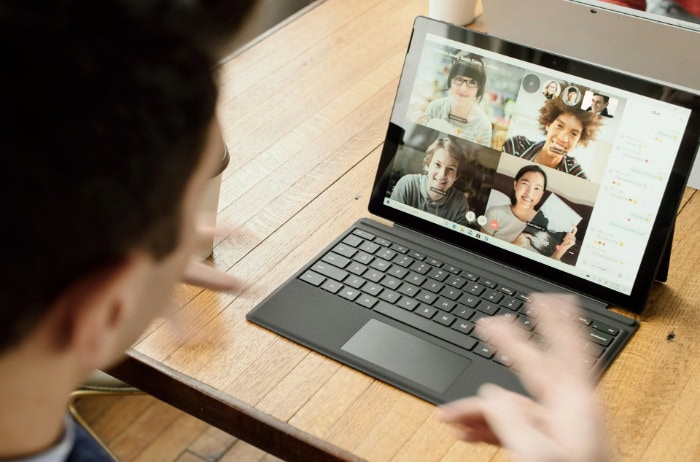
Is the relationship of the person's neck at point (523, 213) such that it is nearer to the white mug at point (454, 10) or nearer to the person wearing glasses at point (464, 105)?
the person wearing glasses at point (464, 105)

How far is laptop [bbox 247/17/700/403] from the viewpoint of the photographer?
3.76 ft

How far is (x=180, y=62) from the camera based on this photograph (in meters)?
0.53

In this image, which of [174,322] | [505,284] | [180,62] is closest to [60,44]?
[180,62]

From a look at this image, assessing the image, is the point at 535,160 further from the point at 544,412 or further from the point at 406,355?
the point at 544,412

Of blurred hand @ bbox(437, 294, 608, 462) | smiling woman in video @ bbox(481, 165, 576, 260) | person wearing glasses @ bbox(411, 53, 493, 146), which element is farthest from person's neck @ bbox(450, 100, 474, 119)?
blurred hand @ bbox(437, 294, 608, 462)

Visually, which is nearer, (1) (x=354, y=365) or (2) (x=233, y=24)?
(2) (x=233, y=24)

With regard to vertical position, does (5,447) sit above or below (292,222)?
above

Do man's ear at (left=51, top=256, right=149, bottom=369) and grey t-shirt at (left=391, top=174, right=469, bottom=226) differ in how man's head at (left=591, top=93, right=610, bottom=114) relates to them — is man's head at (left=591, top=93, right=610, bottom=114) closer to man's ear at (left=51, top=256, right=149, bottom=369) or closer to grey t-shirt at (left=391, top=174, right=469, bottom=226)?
grey t-shirt at (left=391, top=174, right=469, bottom=226)

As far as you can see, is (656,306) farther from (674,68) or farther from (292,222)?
(292,222)

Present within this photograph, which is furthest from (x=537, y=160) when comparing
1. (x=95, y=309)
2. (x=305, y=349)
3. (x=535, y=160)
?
(x=95, y=309)

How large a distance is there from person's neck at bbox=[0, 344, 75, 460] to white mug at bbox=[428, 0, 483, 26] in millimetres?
1291

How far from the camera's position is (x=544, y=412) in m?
0.80

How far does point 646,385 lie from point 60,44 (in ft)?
2.80

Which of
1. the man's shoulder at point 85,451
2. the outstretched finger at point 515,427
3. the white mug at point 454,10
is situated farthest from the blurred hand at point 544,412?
the white mug at point 454,10
